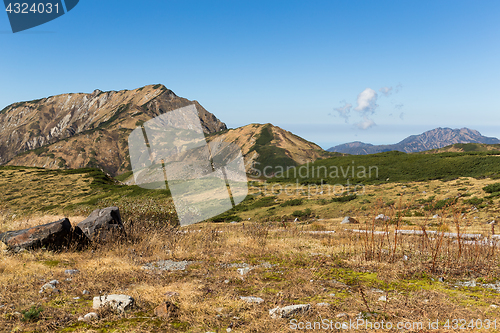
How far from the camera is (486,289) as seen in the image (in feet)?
18.0

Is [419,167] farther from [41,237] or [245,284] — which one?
[41,237]

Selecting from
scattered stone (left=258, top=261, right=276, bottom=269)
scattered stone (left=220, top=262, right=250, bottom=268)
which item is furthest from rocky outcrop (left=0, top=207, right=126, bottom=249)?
scattered stone (left=258, top=261, right=276, bottom=269)

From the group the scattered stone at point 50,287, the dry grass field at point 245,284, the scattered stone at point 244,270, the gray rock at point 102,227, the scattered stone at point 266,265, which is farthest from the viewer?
the gray rock at point 102,227

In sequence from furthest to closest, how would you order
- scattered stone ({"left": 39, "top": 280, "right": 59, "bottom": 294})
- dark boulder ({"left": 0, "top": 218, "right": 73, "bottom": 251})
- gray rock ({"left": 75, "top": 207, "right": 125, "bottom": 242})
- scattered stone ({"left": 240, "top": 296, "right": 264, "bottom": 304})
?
gray rock ({"left": 75, "top": 207, "right": 125, "bottom": 242}), dark boulder ({"left": 0, "top": 218, "right": 73, "bottom": 251}), scattered stone ({"left": 39, "top": 280, "right": 59, "bottom": 294}), scattered stone ({"left": 240, "top": 296, "right": 264, "bottom": 304})

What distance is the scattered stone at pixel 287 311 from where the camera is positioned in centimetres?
424

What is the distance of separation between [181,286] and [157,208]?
10550mm

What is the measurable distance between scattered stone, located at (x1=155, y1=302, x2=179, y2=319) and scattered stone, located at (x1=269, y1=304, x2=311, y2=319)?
5.30ft

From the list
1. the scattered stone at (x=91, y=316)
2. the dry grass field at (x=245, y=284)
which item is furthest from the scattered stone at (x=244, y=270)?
the scattered stone at (x=91, y=316)

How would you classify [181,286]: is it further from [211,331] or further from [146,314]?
[211,331]

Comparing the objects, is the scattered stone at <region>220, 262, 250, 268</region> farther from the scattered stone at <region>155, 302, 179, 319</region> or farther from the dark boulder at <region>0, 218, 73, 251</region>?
the dark boulder at <region>0, 218, 73, 251</region>

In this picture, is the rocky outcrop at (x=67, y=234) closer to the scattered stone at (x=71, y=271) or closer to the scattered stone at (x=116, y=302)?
the scattered stone at (x=71, y=271)

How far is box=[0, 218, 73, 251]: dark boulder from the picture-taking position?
791 cm

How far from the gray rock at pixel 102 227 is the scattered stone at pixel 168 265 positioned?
267 centimetres

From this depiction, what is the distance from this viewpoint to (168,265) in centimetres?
745
